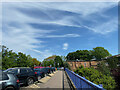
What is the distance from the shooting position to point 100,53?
85125 millimetres

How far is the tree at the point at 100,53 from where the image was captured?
8412 cm

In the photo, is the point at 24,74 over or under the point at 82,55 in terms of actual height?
under

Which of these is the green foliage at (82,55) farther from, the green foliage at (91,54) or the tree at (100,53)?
the tree at (100,53)

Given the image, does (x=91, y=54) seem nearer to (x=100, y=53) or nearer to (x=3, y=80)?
(x=100, y=53)

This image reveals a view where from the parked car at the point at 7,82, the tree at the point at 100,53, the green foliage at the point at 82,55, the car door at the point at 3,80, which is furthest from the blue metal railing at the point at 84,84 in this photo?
the green foliage at the point at 82,55

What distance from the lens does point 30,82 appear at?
959 cm

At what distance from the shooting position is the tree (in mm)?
84125

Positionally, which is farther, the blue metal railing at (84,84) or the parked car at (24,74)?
the parked car at (24,74)

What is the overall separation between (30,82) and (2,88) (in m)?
4.26

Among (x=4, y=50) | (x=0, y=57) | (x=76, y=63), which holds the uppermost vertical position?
(x=4, y=50)

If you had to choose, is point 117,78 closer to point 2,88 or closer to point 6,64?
point 2,88

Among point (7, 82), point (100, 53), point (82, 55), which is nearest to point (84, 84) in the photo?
point (7, 82)

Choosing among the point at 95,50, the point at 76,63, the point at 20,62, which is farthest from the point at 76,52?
the point at 20,62

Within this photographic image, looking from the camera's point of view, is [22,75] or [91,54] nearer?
[22,75]
